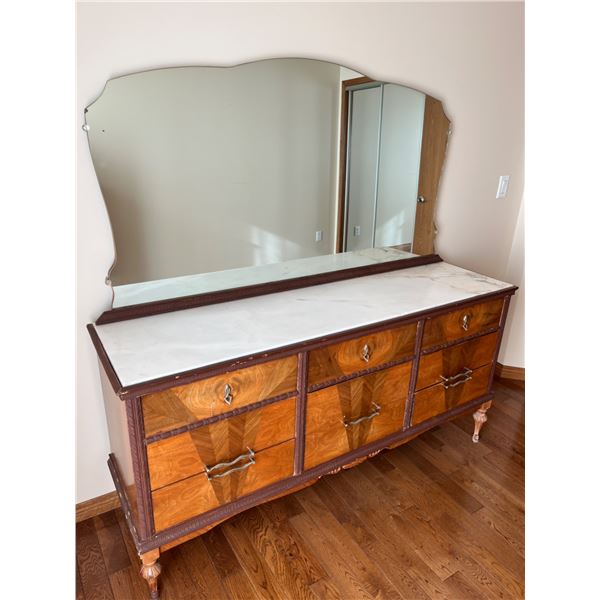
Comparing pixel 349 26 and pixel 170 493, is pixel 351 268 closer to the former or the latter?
pixel 349 26

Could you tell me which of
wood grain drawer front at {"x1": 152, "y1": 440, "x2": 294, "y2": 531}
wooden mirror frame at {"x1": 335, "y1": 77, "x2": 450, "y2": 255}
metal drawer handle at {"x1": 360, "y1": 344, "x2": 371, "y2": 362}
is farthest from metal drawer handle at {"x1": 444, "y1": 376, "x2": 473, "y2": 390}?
wood grain drawer front at {"x1": 152, "y1": 440, "x2": 294, "y2": 531}

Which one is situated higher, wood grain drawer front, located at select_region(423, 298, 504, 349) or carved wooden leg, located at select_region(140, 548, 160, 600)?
wood grain drawer front, located at select_region(423, 298, 504, 349)

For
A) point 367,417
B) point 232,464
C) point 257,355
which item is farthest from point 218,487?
point 367,417

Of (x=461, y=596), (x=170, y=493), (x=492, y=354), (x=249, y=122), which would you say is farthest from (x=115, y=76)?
(x=461, y=596)

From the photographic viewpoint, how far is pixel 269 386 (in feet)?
4.12

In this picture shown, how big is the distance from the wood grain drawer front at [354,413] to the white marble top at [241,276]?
1.49 ft

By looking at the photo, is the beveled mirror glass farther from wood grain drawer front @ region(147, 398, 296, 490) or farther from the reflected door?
wood grain drawer front @ region(147, 398, 296, 490)

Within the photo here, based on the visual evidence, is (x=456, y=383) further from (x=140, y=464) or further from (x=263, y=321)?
(x=140, y=464)

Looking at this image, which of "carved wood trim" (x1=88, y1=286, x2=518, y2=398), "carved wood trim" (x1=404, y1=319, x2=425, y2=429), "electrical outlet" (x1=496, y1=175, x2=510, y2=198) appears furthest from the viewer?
"electrical outlet" (x1=496, y1=175, x2=510, y2=198)

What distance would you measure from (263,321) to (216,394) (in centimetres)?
29

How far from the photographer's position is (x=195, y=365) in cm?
112

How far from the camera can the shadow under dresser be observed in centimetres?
115

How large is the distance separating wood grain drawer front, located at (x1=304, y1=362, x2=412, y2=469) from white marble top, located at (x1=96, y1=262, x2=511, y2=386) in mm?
207

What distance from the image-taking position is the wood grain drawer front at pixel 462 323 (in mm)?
1578
